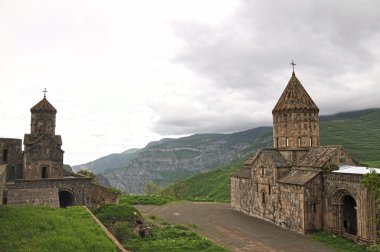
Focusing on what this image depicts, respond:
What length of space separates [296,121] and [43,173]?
25.4 m

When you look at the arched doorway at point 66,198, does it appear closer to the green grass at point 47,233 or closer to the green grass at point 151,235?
the green grass at point 151,235

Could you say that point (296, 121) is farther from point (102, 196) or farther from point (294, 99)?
point (102, 196)

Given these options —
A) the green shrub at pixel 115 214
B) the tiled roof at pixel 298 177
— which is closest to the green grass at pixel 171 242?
the green shrub at pixel 115 214

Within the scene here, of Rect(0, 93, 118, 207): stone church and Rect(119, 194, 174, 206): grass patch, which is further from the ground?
Rect(0, 93, 118, 207): stone church

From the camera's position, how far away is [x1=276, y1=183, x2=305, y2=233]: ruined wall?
1010 inches

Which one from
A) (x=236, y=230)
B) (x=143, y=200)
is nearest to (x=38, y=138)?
(x=143, y=200)

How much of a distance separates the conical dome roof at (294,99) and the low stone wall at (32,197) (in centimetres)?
2208

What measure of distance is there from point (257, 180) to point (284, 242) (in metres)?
10.3

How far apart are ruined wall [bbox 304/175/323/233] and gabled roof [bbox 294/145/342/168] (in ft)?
5.07

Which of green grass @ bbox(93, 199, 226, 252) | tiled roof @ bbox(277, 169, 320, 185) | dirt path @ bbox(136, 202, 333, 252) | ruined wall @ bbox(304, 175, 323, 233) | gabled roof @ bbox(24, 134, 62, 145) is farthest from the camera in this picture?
gabled roof @ bbox(24, 134, 62, 145)

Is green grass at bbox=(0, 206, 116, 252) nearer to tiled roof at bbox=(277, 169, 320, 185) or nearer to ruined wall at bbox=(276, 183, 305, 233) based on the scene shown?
ruined wall at bbox=(276, 183, 305, 233)

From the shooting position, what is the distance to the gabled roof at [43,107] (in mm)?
35031

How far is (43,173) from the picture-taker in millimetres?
32875

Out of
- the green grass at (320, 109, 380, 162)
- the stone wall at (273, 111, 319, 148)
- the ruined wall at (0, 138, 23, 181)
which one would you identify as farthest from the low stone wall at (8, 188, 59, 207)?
the green grass at (320, 109, 380, 162)
